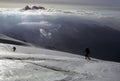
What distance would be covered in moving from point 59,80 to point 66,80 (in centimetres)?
62

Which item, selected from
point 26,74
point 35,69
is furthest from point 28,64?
point 26,74

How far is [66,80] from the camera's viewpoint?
858 inches

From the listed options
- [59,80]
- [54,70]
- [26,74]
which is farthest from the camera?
[54,70]

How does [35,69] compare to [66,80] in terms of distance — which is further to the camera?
[35,69]

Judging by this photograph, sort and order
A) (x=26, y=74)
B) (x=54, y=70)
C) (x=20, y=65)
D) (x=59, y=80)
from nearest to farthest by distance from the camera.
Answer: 1. (x=59, y=80)
2. (x=26, y=74)
3. (x=54, y=70)
4. (x=20, y=65)

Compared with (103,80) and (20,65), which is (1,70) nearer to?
(20,65)

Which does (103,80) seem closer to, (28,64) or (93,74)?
(93,74)

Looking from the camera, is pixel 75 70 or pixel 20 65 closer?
pixel 75 70

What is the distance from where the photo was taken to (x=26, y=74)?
78.6 feet

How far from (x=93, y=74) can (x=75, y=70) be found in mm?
2515

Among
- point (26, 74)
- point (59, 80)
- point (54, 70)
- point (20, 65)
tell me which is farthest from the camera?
point (20, 65)

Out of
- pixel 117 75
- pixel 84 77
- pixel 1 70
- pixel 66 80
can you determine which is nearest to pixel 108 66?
pixel 117 75

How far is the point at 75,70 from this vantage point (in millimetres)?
26156

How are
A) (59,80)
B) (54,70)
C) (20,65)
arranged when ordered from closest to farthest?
(59,80)
(54,70)
(20,65)
